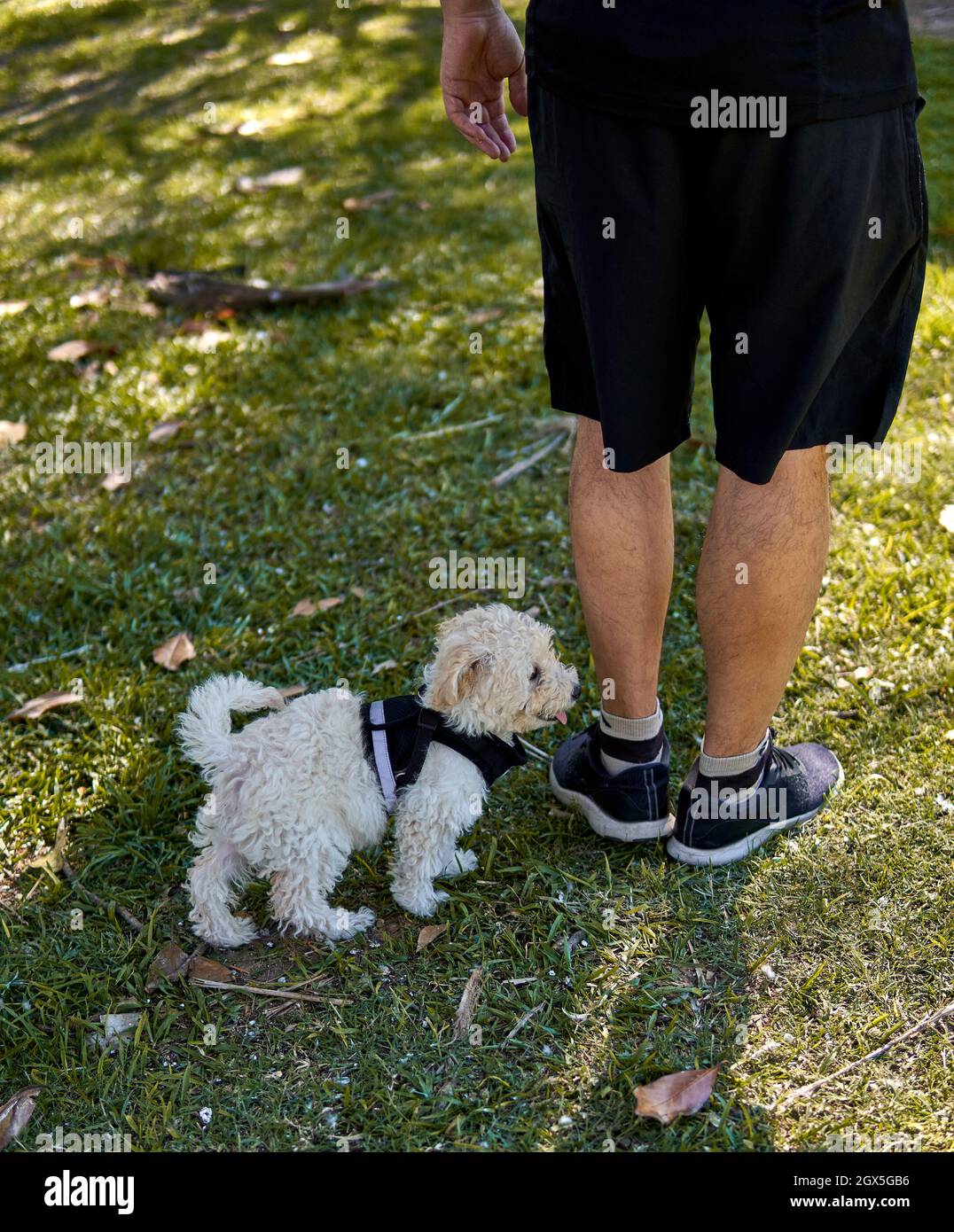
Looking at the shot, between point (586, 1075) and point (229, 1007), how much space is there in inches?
35.0

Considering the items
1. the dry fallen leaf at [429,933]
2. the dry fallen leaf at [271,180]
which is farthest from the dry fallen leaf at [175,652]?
the dry fallen leaf at [271,180]

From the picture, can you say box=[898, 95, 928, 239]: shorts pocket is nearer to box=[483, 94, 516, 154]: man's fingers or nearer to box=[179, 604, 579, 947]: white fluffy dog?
box=[483, 94, 516, 154]: man's fingers

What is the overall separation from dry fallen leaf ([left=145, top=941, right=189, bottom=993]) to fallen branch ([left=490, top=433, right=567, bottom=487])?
2.37m

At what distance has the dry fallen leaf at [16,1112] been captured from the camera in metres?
2.26

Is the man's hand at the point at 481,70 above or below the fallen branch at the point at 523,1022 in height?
above

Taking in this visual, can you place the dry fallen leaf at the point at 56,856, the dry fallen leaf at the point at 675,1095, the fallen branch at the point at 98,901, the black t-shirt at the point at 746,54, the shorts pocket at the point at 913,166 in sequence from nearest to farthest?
the black t-shirt at the point at 746,54
the shorts pocket at the point at 913,166
the dry fallen leaf at the point at 675,1095
the fallen branch at the point at 98,901
the dry fallen leaf at the point at 56,856

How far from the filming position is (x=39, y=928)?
108 inches

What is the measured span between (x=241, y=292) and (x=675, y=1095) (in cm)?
484

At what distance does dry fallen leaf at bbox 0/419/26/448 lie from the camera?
4871mm

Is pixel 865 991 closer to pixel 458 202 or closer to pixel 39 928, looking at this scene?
pixel 39 928

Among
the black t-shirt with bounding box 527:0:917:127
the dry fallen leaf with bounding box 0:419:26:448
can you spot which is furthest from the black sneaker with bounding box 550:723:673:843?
the dry fallen leaf with bounding box 0:419:26:448

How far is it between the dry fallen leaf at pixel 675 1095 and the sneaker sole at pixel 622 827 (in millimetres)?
676

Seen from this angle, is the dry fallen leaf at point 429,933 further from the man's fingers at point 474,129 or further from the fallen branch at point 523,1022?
the man's fingers at point 474,129
